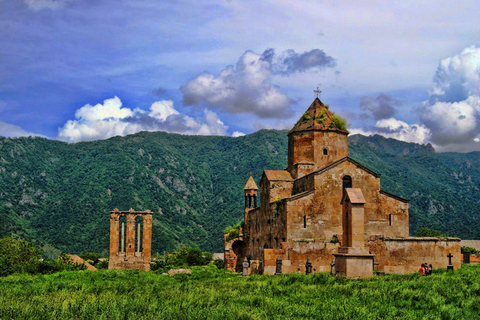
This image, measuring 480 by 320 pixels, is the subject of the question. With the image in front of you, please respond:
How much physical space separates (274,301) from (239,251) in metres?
25.1

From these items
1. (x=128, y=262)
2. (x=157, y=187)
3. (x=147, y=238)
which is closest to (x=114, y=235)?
(x=128, y=262)

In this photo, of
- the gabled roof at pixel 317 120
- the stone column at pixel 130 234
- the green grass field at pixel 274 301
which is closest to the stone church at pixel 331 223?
the gabled roof at pixel 317 120

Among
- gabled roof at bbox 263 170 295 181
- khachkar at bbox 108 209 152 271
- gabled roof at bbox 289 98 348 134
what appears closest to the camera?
gabled roof at bbox 263 170 295 181

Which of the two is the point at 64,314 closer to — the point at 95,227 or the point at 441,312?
A: the point at 441,312

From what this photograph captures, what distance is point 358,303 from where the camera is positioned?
1449 cm

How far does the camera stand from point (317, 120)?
32.3m

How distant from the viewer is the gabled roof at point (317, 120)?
32.0 m

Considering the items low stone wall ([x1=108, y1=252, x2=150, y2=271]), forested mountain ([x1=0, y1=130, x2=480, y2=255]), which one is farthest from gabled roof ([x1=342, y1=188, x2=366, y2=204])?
forested mountain ([x1=0, y1=130, x2=480, y2=255])

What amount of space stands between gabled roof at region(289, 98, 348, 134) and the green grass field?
46.1ft

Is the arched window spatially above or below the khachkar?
above

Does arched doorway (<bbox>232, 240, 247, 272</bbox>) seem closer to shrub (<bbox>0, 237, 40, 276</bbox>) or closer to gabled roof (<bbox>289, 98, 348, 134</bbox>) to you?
gabled roof (<bbox>289, 98, 348, 134</bbox>)

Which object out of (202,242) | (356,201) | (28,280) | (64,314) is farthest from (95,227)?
(64,314)

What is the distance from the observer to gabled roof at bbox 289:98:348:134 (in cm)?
3203

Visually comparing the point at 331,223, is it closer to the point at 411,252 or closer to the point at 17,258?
the point at 411,252
